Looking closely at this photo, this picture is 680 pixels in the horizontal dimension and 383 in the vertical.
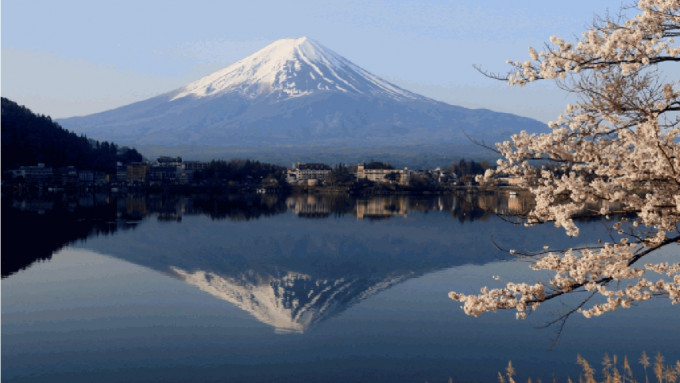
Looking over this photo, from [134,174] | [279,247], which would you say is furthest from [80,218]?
[134,174]

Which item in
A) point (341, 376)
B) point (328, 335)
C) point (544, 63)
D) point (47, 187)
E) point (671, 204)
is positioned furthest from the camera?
point (47, 187)

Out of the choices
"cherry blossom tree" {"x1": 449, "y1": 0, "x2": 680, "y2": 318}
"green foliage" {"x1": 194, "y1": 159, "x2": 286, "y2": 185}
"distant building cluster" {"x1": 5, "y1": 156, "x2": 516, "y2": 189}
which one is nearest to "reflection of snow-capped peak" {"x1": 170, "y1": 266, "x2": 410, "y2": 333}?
"cherry blossom tree" {"x1": 449, "y1": 0, "x2": 680, "y2": 318}

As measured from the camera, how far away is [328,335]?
12.8 metres

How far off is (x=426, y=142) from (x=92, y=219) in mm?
152259

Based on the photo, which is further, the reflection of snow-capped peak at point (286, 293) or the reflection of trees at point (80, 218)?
the reflection of trees at point (80, 218)

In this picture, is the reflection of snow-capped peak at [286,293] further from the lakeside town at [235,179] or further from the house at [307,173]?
the house at [307,173]

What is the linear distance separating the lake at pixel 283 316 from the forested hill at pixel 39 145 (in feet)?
210

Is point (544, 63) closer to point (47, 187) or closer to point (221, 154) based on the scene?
point (47, 187)

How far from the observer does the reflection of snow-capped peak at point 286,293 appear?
47.1 feet

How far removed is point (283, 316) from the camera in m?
14.4

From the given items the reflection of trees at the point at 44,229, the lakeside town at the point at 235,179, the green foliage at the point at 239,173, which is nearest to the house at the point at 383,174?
the lakeside town at the point at 235,179

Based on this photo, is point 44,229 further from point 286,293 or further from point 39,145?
point 39,145

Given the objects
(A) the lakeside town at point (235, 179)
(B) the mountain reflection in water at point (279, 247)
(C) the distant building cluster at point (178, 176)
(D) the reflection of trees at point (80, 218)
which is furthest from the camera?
(C) the distant building cluster at point (178, 176)

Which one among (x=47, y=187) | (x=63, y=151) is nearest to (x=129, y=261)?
(x=47, y=187)
